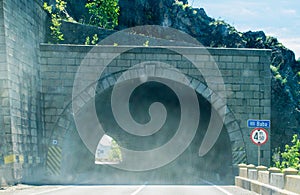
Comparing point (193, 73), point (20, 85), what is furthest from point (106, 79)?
point (20, 85)

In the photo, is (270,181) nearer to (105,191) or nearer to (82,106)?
(105,191)

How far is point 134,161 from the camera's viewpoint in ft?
171

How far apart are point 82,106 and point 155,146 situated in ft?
66.0

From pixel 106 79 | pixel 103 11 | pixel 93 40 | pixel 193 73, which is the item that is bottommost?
pixel 106 79

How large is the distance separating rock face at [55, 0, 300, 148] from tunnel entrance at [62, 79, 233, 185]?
14.4m

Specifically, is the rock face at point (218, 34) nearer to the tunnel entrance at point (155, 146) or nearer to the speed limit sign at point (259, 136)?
the tunnel entrance at point (155, 146)

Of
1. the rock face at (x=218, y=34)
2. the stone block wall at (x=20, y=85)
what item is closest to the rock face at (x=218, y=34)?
the rock face at (x=218, y=34)

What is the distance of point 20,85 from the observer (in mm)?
23375

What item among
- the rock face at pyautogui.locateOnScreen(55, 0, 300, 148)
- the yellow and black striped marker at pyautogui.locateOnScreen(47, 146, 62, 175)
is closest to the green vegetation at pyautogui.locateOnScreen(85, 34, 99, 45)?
the yellow and black striped marker at pyautogui.locateOnScreen(47, 146, 62, 175)

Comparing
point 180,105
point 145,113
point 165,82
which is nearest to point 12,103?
point 165,82

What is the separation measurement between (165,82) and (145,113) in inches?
407

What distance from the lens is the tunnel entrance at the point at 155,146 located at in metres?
29.8

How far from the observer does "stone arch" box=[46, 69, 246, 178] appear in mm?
26922

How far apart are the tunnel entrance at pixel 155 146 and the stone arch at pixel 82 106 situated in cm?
76
